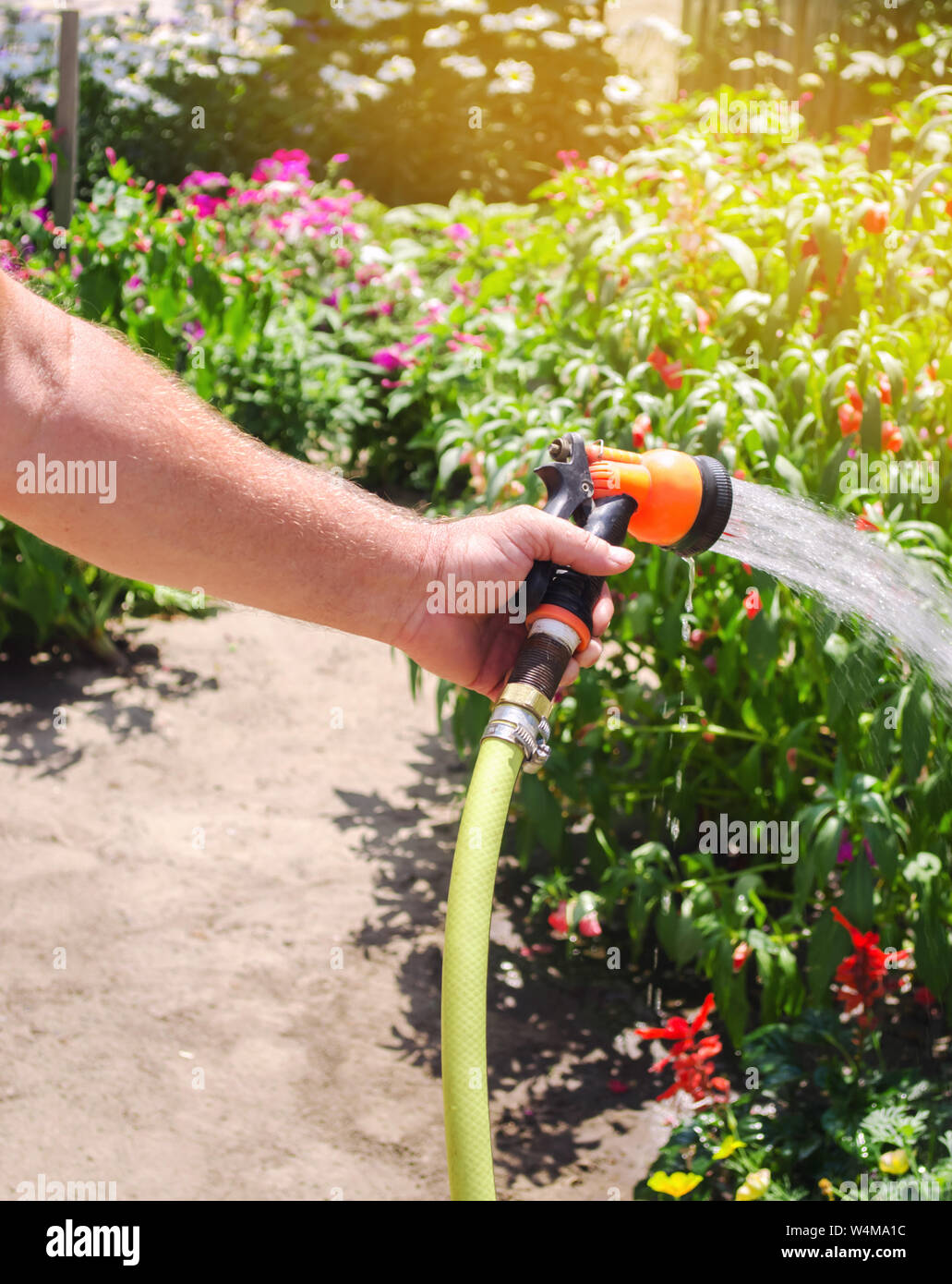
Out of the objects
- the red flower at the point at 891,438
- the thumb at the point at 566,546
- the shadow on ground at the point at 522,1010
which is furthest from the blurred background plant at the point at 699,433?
the thumb at the point at 566,546

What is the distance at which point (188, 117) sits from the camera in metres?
8.83

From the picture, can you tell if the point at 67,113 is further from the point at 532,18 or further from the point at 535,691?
the point at 532,18

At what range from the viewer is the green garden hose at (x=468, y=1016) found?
917 mm

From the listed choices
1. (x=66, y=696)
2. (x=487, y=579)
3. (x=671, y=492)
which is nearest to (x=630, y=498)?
(x=671, y=492)

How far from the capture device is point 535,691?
1116 mm

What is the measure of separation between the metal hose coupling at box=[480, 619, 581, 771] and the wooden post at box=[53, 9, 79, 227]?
3.64 metres

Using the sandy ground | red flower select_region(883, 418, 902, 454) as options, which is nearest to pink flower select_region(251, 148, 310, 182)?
the sandy ground

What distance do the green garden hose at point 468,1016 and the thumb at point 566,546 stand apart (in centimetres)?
38

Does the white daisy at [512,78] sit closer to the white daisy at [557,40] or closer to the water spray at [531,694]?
the white daisy at [557,40]

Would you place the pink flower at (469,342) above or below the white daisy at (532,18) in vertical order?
below

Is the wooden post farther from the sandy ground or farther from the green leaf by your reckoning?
the green leaf

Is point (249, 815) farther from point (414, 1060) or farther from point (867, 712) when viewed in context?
point (867, 712)

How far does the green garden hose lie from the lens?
36.1 inches

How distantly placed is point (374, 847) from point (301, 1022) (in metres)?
0.70
